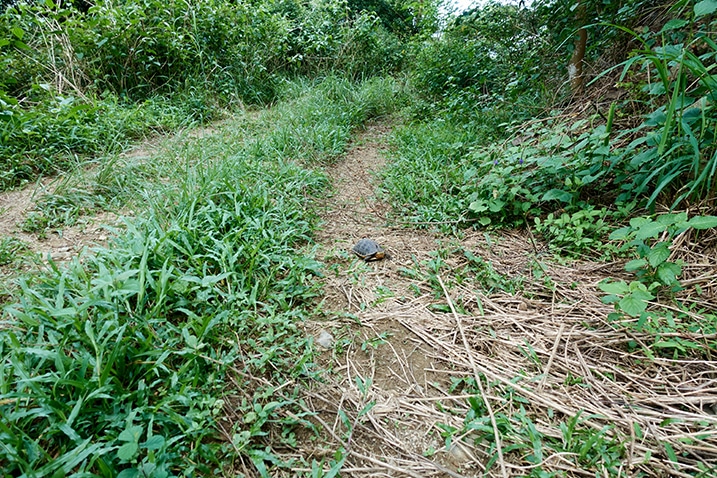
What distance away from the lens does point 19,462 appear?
681mm

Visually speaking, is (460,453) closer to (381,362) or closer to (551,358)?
(381,362)

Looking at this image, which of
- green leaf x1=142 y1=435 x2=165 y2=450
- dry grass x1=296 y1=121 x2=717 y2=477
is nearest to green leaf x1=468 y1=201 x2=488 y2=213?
dry grass x1=296 y1=121 x2=717 y2=477

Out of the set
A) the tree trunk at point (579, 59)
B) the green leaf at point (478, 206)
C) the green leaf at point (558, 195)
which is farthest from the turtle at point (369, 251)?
the tree trunk at point (579, 59)

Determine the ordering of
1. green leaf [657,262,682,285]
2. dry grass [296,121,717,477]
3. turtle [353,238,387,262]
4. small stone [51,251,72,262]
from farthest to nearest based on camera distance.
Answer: turtle [353,238,387,262] → small stone [51,251,72,262] → green leaf [657,262,682,285] → dry grass [296,121,717,477]

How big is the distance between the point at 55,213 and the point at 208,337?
4.96 feet

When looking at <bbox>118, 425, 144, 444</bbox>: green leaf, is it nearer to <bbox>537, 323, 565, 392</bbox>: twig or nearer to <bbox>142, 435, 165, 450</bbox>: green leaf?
<bbox>142, 435, 165, 450</bbox>: green leaf

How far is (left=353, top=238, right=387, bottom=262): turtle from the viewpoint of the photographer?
1.64m

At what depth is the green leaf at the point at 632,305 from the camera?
0.99m

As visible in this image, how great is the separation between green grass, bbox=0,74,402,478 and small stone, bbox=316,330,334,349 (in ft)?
0.18

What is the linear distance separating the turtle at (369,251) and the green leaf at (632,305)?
984 mm

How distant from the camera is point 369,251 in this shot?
5.40ft

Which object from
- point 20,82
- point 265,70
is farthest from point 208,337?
point 265,70

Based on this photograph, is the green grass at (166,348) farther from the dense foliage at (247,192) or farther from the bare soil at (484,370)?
the bare soil at (484,370)

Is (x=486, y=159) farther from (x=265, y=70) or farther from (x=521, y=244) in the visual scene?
(x=265, y=70)
